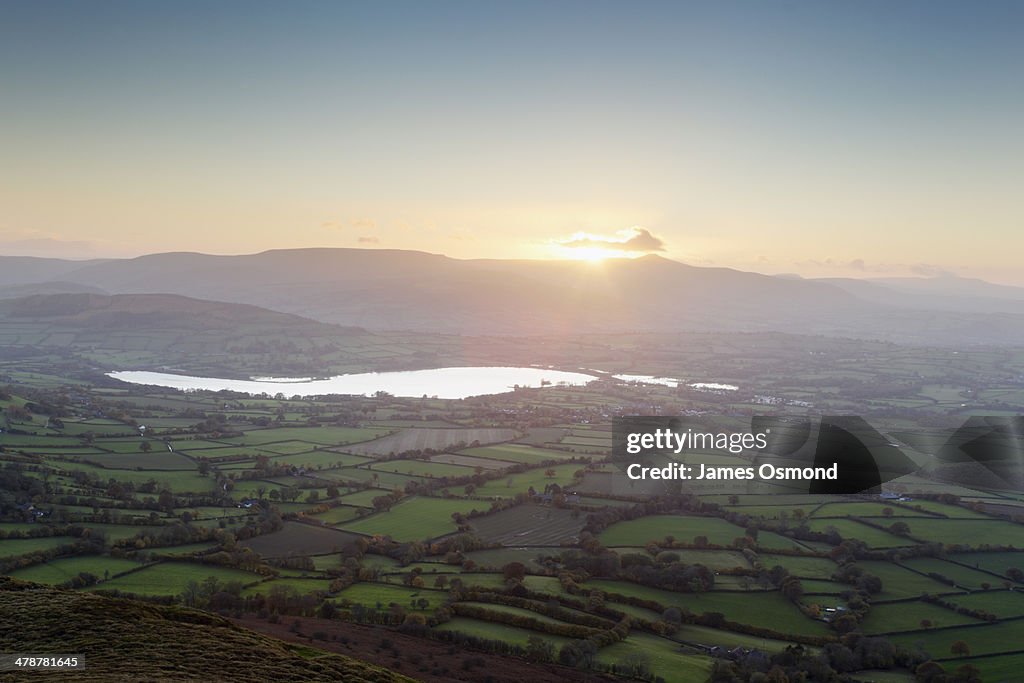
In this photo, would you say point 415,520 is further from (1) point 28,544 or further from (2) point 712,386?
(2) point 712,386

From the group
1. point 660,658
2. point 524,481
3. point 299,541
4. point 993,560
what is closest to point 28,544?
point 299,541

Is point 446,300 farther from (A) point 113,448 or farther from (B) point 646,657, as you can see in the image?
(B) point 646,657

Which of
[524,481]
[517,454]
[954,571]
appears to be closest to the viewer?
[954,571]

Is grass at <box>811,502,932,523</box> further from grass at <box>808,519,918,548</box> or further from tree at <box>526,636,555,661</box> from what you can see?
tree at <box>526,636,555,661</box>

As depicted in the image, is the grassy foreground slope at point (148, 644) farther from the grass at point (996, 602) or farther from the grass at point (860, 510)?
the grass at point (860, 510)

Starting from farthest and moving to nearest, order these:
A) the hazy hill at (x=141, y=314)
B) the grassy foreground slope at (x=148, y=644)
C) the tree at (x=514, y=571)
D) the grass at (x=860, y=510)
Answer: the hazy hill at (x=141, y=314), the grass at (x=860, y=510), the tree at (x=514, y=571), the grassy foreground slope at (x=148, y=644)

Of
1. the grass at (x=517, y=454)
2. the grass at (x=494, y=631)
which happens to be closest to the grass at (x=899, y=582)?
the grass at (x=494, y=631)
